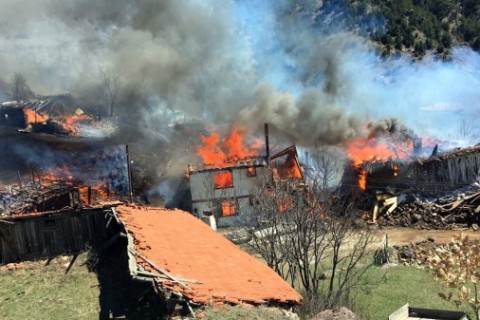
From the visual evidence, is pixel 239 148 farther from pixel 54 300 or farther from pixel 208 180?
pixel 54 300

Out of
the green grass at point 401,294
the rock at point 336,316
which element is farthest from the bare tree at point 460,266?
the green grass at point 401,294

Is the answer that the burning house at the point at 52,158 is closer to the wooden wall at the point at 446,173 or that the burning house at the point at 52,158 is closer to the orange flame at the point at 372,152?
the orange flame at the point at 372,152

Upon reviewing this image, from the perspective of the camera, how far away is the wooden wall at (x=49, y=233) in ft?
59.2

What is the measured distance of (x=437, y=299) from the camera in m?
19.7

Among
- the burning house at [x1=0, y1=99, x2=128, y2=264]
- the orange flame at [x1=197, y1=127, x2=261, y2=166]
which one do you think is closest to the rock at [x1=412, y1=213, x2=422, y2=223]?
the orange flame at [x1=197, y1=127, x2=261, y2=166]

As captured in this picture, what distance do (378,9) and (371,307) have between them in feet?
245

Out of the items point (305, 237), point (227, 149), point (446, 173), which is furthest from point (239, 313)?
point (227, 149)

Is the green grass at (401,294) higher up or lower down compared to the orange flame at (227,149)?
lower down

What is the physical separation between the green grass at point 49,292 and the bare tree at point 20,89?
38.0 meters

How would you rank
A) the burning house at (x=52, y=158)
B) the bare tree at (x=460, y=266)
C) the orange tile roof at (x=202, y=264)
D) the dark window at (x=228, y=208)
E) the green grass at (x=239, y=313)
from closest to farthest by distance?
the bare tree at (x=460, y=266) → the green grass at (x=239, y=313) → the orange tile roof at (x=202, y=264) → the burning house at (x=52, y=158) → the dark window at (x=228, y=208)

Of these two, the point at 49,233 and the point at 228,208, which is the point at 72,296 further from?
the point at 228,208

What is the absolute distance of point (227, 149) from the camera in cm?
4706

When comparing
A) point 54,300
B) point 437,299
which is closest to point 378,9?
point 437,299

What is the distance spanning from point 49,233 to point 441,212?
85.7 feet
